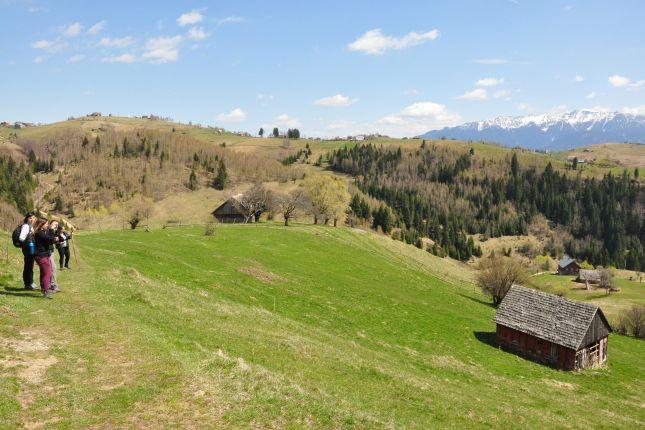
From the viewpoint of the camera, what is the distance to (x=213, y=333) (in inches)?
845

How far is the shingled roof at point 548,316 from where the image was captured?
150 feet

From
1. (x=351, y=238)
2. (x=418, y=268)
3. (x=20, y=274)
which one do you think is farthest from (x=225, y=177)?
(x=20, y=274)

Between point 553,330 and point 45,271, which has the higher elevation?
point 45,271

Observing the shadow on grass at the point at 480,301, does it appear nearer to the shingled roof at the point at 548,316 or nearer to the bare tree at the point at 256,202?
the shingled roof at the point at 548,316

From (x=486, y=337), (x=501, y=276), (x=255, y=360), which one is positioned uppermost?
(x=255, y=360)

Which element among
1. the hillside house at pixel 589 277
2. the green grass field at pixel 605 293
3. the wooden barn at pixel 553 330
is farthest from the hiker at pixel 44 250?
the hillside house at pixel 589 277

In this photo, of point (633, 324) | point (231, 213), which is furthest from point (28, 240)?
point (231, 213)

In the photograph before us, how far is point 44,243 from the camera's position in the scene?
20.5 metres

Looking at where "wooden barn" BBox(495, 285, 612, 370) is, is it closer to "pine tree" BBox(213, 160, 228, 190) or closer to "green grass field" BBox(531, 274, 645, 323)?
"green grass field" BBox(531, 274, 645, 323)

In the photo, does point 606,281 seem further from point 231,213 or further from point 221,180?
point 221,180

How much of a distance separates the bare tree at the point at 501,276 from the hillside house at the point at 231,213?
70.4 metres

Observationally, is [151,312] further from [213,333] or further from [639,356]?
[639,356]

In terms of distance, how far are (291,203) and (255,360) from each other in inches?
3420

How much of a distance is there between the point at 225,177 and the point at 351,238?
110134mm
